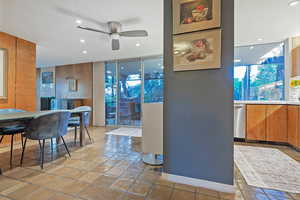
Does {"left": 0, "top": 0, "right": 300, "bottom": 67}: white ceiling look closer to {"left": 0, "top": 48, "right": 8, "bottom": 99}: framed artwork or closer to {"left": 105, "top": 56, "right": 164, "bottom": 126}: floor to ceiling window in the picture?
{"left": 0, "top": 48, "right": 8, "bottom": 99}: framed artwork

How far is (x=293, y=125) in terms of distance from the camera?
278 centimetres

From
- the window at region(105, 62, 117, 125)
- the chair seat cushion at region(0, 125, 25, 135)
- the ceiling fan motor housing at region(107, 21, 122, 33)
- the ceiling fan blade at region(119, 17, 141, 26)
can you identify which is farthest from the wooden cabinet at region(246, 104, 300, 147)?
the chair seat cushion at region(0, 125, 25, 135)

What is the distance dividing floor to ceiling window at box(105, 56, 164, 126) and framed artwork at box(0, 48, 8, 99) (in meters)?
2.89

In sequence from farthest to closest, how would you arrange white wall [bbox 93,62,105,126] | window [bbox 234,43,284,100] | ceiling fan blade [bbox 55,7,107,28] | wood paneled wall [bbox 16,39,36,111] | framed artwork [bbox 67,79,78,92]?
framed artwork [bbox 67,79,78,92], white wall [bbox 93,62,105,126], window [bbox 234,43,284,100], wood paneled wall [bbox 16,39,36,111], ceiling fan blade [bbox 55,7,107,28]

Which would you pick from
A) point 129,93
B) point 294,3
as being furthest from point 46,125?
point 294,3

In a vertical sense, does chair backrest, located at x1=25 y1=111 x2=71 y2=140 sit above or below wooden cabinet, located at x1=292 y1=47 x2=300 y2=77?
below

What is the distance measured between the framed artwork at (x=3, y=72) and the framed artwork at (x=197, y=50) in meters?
3.88

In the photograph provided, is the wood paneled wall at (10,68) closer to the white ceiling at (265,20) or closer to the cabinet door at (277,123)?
the white ceiling at (265,20)

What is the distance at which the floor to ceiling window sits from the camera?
5.07 m

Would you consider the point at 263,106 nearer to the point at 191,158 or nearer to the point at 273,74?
the point at 273,74

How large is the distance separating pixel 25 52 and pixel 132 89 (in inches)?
123

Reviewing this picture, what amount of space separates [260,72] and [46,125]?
16.7 ft

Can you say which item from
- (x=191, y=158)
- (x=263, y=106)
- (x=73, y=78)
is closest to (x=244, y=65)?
(x=263, y=106)

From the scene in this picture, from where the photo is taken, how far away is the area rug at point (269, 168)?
1670mm
